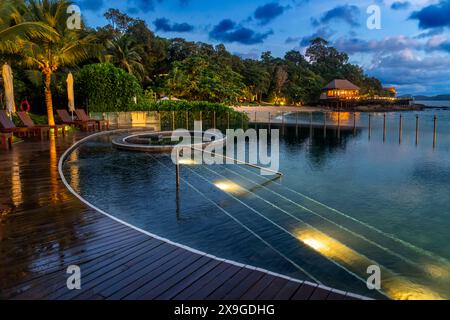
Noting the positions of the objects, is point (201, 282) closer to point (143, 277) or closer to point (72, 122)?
point (143, 277)

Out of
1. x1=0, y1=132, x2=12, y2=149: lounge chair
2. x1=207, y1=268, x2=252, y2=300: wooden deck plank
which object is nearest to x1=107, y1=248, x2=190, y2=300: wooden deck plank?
x1=207, y1=268, x2=252, y2=300: wooden deck plank

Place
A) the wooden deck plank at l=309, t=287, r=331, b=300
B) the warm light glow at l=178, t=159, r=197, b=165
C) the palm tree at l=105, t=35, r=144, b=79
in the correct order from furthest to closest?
the palm tree at l=105, t=35, r=144, b=79 → the warm light glow at l=178, t=159, r=197, b=165 → the wooden deck plank at l=309, t=287, r=331, b=300

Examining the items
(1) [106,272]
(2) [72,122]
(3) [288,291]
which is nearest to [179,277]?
(1) [106,272]

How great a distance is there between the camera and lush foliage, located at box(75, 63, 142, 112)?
25953 millimetres

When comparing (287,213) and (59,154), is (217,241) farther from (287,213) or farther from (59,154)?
(59,154)

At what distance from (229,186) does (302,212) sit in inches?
100

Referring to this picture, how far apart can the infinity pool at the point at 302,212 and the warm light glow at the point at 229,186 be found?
0.09ft

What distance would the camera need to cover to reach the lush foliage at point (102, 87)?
26.0m

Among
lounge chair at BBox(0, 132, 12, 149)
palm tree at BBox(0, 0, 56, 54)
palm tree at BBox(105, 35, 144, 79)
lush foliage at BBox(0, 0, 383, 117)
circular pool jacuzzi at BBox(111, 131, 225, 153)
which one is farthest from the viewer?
palm tree at BBox(105, 35, 144, 79)

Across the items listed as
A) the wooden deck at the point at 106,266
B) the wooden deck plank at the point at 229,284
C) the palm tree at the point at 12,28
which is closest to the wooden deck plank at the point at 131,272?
the wooden deck at the point at 106,266

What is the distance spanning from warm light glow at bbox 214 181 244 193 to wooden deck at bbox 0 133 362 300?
4.17 meters

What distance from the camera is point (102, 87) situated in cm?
2602

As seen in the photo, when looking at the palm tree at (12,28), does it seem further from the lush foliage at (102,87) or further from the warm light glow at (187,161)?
the lush foliage at (102,87)

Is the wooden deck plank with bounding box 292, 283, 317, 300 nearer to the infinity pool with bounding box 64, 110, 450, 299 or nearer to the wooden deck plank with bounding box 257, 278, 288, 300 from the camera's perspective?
the wooden deck plank with bounding box 257, 278, 288, 300
